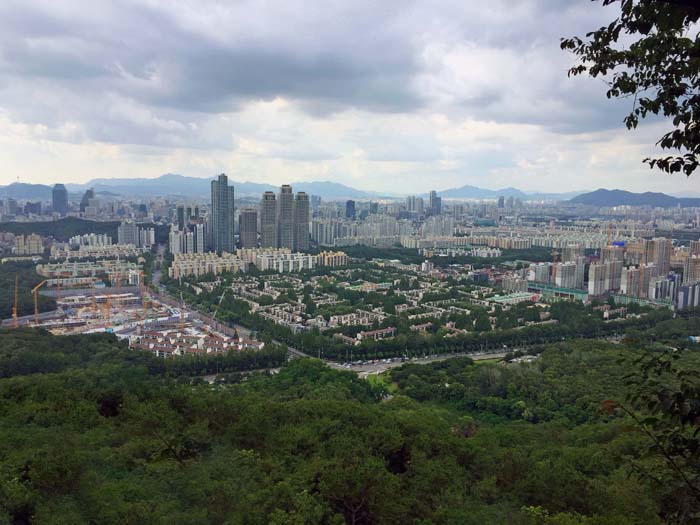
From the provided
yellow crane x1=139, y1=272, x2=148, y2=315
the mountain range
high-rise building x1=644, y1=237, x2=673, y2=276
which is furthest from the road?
the mountain range

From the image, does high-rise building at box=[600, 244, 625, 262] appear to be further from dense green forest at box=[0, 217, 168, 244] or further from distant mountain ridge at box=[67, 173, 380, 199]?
distant mountain ridge at box=[67, 173, 380, 199]

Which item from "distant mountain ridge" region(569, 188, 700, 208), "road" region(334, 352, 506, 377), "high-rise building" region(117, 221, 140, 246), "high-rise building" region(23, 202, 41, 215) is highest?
Result: "distant mountain ridge" region(569, 188, 700, 208)

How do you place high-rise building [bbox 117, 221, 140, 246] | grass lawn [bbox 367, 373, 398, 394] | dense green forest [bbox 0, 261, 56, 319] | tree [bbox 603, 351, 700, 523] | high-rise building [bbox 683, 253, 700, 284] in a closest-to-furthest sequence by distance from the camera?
tree [bbox 603, 351, 700, 523], grass lawn [bbox 367, 373, 398, 394], dense green forest [bbox 0, 261, 56, 319], high-rise building [bbox 683, 253, 700, 284], high-rise building [bbox 117, 221, 140, 246]

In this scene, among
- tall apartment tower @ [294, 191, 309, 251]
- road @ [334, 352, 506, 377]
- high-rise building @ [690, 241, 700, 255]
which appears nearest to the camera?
road @ [334, 352, 506, 377]

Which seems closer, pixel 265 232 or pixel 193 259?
pixel 193 259

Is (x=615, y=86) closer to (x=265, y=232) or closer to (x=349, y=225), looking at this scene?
(x=265, y=232)

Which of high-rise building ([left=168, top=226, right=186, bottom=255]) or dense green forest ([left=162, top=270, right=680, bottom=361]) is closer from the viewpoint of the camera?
dense green forest ([left=162, top=270, right=680, bottom=361])

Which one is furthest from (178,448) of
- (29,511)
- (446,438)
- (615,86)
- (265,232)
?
(265,232)
